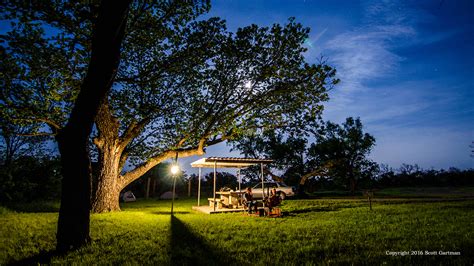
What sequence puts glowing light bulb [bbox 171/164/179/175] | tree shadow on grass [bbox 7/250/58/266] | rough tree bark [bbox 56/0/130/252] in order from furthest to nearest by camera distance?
glowing light bulb [bbox 171/164/179/175] → rough tree bark [bbox 56/0/130/252] → tree shadow on grass [bbox 7/250/58/266]

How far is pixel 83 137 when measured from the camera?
5.50 meters

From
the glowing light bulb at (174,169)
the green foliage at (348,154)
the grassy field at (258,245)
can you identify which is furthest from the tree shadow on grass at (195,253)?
the green foliage at (348,154)

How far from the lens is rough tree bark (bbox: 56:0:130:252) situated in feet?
15.9

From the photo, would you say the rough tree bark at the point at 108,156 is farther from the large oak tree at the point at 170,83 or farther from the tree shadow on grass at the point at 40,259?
the tree shadow on grass at the point at 40,259

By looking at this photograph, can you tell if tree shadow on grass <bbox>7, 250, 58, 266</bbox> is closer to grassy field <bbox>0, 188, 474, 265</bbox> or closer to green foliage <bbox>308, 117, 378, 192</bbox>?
grassy field <bbox>0, 188, 474, 265</bbox>

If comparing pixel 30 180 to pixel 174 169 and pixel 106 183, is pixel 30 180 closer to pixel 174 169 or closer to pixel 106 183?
pixel 106 183

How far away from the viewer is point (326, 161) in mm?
33375

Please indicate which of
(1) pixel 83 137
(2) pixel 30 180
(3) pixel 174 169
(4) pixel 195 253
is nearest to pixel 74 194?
(1) pixel 83 137

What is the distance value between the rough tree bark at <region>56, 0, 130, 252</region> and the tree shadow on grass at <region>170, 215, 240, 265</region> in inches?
87.3

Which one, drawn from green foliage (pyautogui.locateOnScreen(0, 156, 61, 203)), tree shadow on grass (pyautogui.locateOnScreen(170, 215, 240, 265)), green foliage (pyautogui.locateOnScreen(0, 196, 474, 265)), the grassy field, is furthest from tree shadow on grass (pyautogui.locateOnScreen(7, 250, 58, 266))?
green foliage (pyautogui.locateOnScreen(0, 156, 61, 203))

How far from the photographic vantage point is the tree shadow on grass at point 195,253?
4.27m

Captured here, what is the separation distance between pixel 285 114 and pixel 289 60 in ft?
10.2

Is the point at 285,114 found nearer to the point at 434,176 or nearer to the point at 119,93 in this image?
the point at 119,93

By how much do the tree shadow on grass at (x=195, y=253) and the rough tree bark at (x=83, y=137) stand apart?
2216 mm
